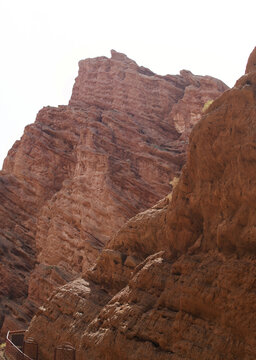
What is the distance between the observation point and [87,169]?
34.8 metres

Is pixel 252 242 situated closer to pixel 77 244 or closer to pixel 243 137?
pixel 243 137

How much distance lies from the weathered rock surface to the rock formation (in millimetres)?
19066

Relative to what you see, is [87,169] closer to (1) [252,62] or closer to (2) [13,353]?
(2) [13,353]

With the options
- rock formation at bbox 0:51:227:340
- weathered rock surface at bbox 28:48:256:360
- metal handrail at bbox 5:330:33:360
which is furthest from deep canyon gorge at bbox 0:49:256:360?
metal handrail at bbox 5:330:33:360

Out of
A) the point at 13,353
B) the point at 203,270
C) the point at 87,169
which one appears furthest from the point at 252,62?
the point at 87,169

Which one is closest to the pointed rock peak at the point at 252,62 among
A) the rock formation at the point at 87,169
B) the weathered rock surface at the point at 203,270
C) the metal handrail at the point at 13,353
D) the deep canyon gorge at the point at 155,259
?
the deep canyon gorge at the point at 155,259

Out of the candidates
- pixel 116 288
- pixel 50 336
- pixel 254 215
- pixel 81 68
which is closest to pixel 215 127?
pixel 254 215

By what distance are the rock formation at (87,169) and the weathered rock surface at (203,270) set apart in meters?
19.1

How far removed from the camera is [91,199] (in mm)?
32875

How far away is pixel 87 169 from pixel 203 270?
86.6 ft

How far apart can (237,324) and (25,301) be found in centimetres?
2572

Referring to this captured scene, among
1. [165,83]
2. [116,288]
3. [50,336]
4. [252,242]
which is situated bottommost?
[50,336]

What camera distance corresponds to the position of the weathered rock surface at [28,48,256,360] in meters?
7.92

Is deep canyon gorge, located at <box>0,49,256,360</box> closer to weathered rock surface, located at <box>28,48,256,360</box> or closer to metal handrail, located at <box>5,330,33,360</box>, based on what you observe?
weathered rock surface, located at <box>28,48,256,360</box>
